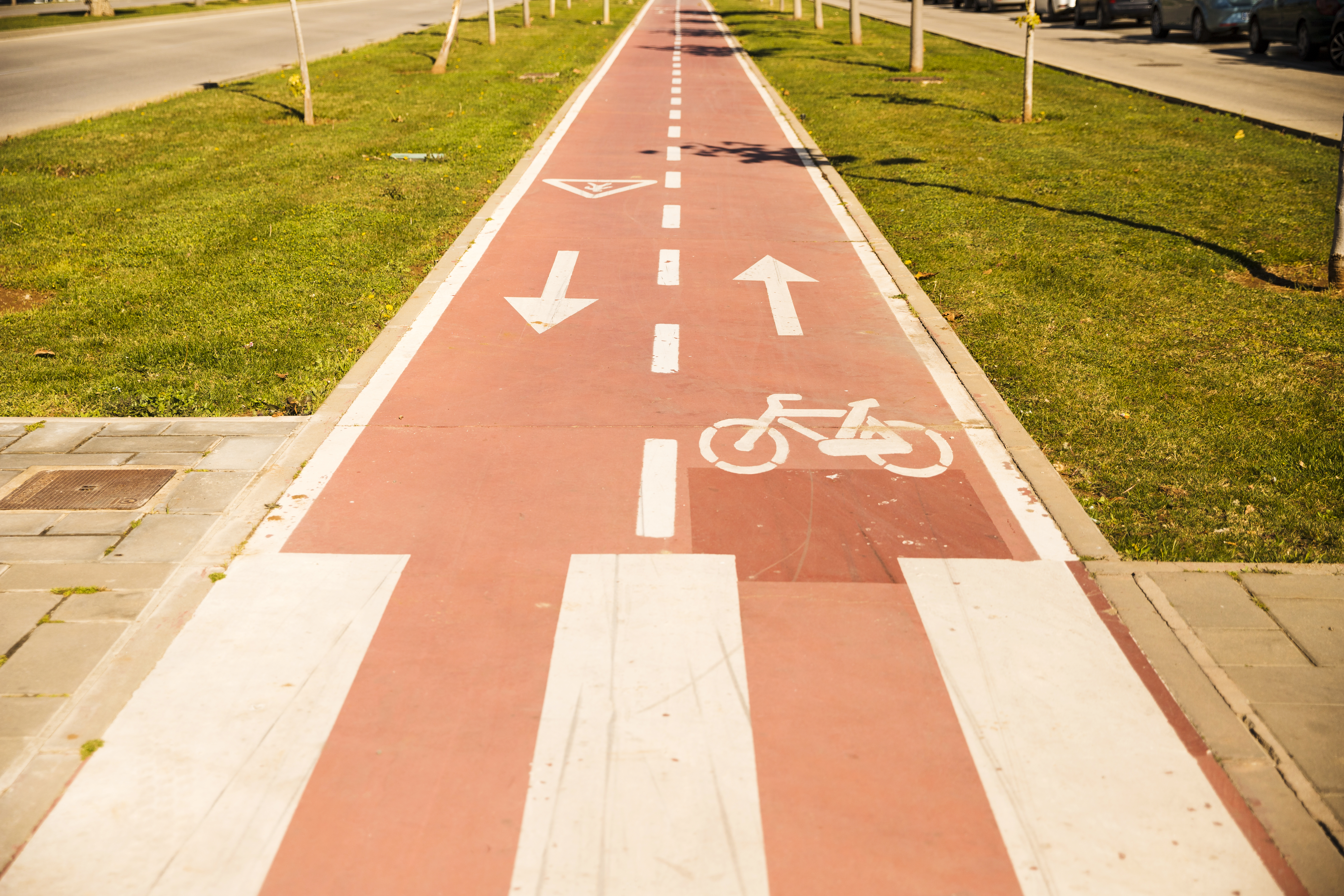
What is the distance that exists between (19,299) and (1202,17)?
96.4 feet

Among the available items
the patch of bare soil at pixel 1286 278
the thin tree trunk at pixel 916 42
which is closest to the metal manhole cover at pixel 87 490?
the patch of bare soil at pixel 1286 278

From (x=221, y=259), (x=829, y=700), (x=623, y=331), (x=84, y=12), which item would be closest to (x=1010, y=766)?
(x=829, y=700)

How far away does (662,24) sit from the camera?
41.1 metres

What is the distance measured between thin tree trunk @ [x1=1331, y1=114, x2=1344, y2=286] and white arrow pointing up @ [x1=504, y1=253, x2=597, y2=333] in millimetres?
5881

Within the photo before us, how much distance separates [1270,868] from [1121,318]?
556 cm

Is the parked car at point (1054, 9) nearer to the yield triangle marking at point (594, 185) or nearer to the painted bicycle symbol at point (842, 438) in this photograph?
the yield triangle marking at point (594, 185)

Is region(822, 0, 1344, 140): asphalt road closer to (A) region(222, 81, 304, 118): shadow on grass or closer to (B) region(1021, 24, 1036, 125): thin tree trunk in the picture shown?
(B) region(1021, 24, 1036, 125): thin tree trunk

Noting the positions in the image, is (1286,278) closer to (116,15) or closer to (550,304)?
(550,304)

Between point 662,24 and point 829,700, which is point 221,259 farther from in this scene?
point 662,24

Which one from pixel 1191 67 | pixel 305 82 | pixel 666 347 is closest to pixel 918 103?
pixel 1191 67

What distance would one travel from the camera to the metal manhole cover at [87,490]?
532 centimetres

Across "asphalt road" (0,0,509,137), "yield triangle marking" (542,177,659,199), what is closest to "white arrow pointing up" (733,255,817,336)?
"yield triangle marking" (542,177,659,199)

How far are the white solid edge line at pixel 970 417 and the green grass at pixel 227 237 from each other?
4016 mm

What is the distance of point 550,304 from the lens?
8453mm
